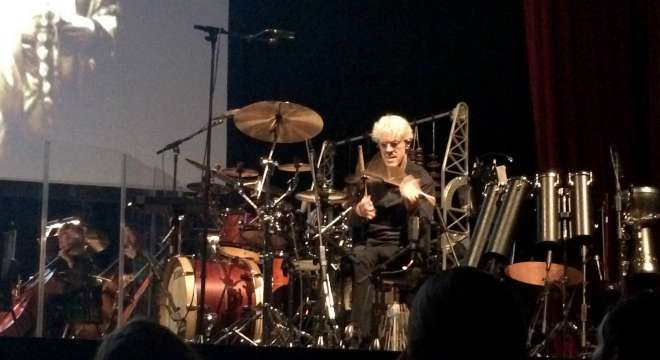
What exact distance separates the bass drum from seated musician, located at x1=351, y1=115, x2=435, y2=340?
0.92m

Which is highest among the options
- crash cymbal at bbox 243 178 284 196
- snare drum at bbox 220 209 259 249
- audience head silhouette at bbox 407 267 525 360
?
crash cymbal at bbox 243 178 284 196

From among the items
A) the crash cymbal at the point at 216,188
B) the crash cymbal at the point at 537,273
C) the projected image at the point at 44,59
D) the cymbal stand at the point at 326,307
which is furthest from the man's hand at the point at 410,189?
the projected image at the point at 44,59

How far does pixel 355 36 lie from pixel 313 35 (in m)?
0.37

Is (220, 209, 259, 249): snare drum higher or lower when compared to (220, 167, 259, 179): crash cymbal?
lower

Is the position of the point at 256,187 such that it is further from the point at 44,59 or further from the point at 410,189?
the point at 44,59

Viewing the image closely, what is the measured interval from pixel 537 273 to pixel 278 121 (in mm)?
1876

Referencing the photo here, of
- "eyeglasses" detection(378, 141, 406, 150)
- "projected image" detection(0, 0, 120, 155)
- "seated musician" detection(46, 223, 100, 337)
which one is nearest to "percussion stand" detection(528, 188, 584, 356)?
"eyeglasses" detection(378, 141, 406, 150)

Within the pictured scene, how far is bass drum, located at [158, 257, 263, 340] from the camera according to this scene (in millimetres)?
5996

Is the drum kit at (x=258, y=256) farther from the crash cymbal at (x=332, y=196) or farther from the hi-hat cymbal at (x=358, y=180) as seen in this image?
the hi-hat cymbal at (x=358, y=180)

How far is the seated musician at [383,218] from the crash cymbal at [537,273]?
21.4 inches

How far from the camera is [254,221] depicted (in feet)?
19.8

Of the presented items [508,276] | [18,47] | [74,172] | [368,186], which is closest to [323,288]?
[368,186]

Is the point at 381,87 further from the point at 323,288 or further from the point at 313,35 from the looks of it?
the point at 323,288

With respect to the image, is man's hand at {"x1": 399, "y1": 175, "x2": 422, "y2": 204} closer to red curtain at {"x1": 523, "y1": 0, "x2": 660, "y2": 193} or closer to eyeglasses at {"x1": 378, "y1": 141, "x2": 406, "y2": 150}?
eyeglasses at {"x1": 378, "y1": 141, "x2": 406, "y2": 150}
